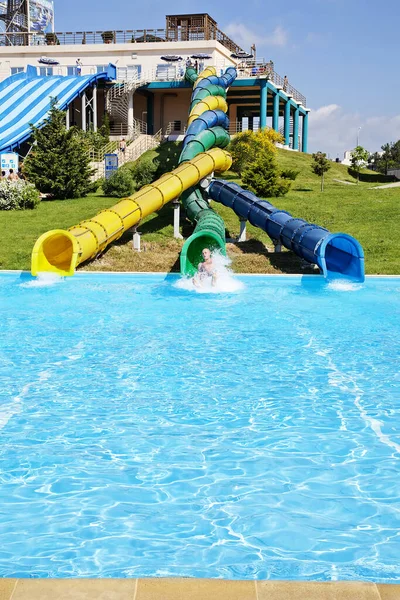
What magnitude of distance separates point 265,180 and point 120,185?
5.45 m

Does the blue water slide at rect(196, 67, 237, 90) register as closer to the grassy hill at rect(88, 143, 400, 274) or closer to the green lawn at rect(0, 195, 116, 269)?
the grassy hill at rect(88, 143, 400, 274)

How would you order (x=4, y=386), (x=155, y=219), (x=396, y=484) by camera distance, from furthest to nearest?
(x=155, y=219)
(x=4, y=386)
(x=396, y=484)

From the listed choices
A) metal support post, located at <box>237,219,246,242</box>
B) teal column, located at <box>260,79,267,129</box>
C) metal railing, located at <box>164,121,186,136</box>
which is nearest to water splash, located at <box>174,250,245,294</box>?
metal support post, located at <box>237,219,246,242</box>

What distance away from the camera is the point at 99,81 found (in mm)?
37062

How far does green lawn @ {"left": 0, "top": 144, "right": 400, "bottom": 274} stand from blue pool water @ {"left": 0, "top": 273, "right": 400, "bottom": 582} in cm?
492

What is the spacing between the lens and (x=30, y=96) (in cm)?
3444

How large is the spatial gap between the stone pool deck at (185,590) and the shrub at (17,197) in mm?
19816

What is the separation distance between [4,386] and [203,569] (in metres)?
4.09

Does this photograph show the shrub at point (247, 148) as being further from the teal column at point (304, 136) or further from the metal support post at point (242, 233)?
the teal column at point (304, 136)

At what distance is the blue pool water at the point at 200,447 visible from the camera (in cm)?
390

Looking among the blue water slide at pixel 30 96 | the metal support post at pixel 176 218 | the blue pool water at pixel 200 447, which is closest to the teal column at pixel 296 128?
the blue water slide at pixel 30 96

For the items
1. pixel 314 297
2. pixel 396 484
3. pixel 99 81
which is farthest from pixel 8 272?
pixel 99 81

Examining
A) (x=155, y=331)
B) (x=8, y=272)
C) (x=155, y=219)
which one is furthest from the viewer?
(x=155, y=219)

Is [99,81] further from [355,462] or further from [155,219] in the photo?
[355,462]
